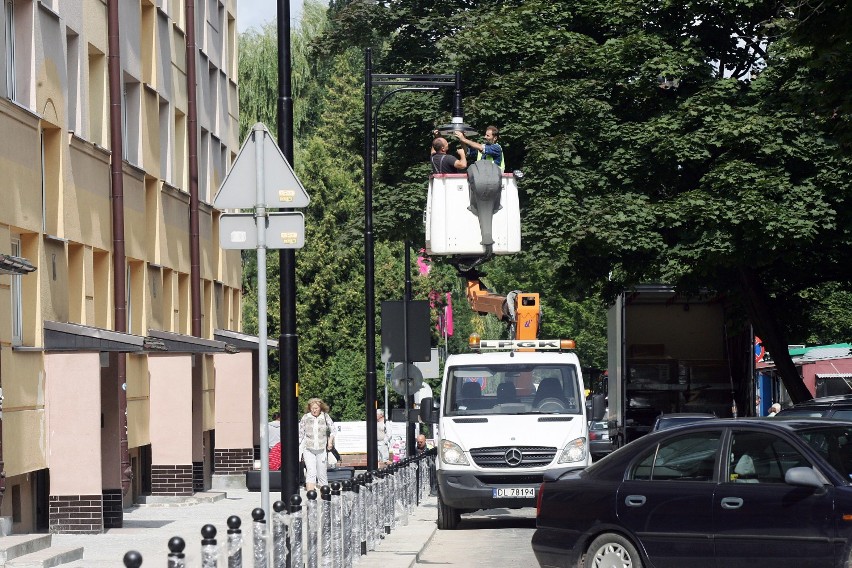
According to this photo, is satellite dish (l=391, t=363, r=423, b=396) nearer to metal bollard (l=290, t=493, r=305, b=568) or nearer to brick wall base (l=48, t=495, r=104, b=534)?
brick wall base (l=48, t=495, r=104, b=534)

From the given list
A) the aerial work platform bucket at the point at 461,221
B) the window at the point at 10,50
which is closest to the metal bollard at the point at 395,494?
the aerial work platform bucket at the point at 461,221

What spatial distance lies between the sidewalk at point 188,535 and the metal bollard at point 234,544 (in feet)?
3.60

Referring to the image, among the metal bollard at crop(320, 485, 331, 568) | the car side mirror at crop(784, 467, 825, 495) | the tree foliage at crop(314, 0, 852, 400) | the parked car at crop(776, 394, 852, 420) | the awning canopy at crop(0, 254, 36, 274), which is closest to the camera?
the car side mirror at crop(784, 467, 825, 495)

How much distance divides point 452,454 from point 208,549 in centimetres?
1334

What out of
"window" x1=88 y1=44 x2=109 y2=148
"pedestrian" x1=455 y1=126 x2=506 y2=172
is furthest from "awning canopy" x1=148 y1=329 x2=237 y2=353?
"pedestrian" x1=455 y1=126 x2=506 y2=172

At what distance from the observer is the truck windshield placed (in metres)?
21.5

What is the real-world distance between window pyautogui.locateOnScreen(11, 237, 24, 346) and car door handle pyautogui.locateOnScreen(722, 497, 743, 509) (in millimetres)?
11891

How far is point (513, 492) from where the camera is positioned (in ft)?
68.4

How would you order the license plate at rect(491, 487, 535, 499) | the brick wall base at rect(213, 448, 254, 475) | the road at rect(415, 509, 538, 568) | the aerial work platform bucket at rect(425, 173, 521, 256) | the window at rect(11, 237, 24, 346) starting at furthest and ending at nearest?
the brick wall base at rect(213, 448, 254, 475)
the aerial work platform bucket at rect(425, 173, 521, 256)
the window at rect(11, 237, 24, 346)
the license plate at rect(491, 487, 535, 499)
the road at rect(415, 509, 538, 568)

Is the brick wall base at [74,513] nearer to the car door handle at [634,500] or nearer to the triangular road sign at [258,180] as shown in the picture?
the triangular road sign at [258,180]

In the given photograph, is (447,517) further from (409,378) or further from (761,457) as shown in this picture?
(761,457)

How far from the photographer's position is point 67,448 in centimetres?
2167

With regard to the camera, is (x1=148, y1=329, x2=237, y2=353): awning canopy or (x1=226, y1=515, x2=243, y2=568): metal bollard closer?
(x1=226, y1=515, x2=243, y2=568): metal bollard

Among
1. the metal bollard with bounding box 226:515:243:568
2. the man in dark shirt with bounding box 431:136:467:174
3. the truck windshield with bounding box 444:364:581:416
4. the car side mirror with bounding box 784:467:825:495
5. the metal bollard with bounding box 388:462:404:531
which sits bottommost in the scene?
the metal bollard with bounding box 388:462:404:531
